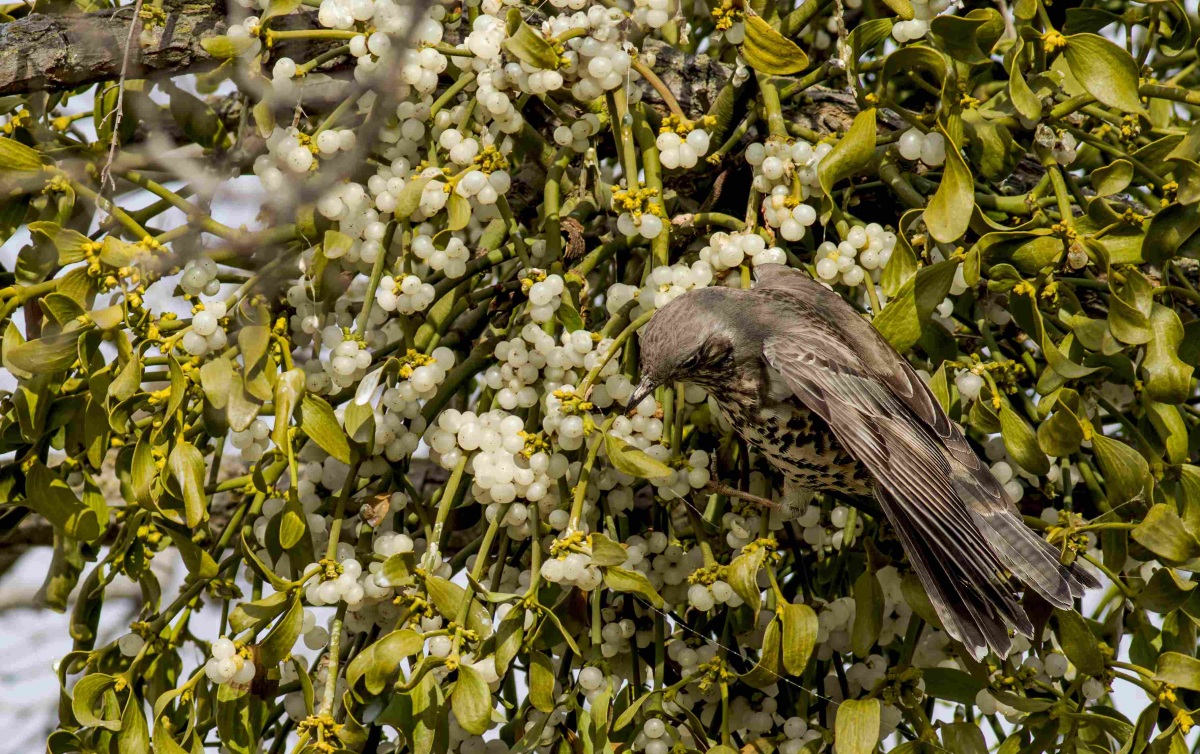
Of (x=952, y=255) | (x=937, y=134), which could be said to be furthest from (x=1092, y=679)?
(x=937, y=134)

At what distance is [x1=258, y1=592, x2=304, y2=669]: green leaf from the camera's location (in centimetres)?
116

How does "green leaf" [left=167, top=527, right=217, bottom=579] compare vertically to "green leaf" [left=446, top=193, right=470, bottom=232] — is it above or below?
below

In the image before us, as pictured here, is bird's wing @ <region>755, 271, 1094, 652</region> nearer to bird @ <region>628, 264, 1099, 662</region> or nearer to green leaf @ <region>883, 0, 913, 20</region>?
bird @ <region>628, 264, 1099, 662</region>

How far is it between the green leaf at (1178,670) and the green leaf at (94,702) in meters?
0.97

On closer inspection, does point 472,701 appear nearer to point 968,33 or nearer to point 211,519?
point 968,33

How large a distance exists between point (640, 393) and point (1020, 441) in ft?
1.17

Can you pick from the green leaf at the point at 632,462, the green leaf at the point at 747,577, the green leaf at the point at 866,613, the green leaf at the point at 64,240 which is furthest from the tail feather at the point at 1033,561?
the green leaf at the point at 64,240

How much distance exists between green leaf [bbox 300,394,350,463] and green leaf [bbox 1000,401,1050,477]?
603 mm

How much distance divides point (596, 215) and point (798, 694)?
58 centimetres

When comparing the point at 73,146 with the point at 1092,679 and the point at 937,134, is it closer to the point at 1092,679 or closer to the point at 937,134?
the point at 937,134

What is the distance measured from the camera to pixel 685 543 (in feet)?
4.77

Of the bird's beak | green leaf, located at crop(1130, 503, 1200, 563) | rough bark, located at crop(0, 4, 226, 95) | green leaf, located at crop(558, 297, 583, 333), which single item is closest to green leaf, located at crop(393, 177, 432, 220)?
green leaf, located at crop(558, 297, 583, 333)

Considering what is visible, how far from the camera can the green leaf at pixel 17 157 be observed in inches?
47.4

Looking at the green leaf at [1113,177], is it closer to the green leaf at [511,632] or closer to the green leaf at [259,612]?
the green leaf at [511,632]
